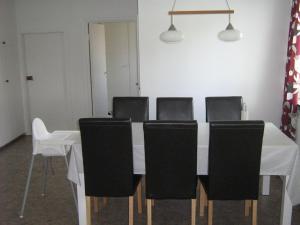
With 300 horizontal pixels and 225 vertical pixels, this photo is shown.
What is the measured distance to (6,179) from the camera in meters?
4.15

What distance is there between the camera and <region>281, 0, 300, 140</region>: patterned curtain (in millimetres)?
4059

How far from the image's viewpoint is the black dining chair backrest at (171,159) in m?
2.50

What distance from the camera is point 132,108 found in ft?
13.4

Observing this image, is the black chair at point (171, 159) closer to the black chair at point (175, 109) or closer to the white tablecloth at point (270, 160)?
the white tablecloth at point (270, 160)

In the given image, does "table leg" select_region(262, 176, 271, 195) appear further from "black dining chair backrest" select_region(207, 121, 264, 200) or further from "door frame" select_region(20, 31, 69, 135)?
"door frame" select_region(20, 31, 69, 135)

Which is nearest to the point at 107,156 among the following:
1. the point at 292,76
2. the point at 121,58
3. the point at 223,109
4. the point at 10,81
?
the point at 223,109

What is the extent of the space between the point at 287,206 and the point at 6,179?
3206 millimetres

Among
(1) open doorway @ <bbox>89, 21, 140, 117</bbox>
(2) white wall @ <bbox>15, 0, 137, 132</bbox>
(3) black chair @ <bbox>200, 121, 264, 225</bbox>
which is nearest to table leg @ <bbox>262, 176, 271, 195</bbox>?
(3) black chair @ <bbox>200, 121, 264, 225</bbox>

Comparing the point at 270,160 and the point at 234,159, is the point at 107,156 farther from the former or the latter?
the point at 270,160

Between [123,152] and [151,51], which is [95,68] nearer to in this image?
[151,51]

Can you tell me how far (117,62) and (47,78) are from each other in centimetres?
158

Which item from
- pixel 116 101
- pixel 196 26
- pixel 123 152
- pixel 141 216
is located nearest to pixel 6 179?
pixel 116 101

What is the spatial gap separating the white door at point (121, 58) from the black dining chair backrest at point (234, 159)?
181 inches

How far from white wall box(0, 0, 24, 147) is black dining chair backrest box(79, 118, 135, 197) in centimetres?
320
